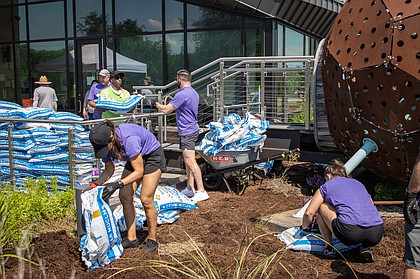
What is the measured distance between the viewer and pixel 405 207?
3.46 meters

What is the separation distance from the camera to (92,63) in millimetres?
15742

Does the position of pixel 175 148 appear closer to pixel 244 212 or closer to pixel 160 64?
pixel 244 212

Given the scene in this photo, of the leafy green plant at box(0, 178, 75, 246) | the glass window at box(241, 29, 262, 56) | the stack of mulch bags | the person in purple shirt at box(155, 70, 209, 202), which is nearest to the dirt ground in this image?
the leafy green plant at box(0, 178, 75, 246)

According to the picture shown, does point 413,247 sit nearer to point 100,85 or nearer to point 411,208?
point 411,208

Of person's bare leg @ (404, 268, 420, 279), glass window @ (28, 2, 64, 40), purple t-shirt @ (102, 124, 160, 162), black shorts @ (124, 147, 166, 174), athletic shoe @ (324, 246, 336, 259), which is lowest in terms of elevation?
athletic shoe @ (324, 246, 336, 259)

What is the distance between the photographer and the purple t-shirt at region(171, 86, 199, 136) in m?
7.37

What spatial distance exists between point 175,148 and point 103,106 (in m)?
1.77

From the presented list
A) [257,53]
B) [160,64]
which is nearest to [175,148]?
[257,53]

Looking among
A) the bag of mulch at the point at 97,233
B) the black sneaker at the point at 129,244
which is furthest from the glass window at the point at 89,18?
the bag of mulch at the point at 97,233

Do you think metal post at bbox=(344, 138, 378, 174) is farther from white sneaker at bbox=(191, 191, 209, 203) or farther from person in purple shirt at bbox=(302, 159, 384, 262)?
white sneaker at bbox=(191, 191, 209, 203)

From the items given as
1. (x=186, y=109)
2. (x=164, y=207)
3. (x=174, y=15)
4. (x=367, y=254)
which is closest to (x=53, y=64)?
(x=174, y=15)

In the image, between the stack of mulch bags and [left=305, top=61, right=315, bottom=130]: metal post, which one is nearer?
the stack of mulch bags

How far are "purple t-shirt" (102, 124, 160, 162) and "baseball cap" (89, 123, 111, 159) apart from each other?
24cm

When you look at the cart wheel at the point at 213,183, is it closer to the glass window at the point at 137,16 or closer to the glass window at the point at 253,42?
the glass window at the point at 253,42
